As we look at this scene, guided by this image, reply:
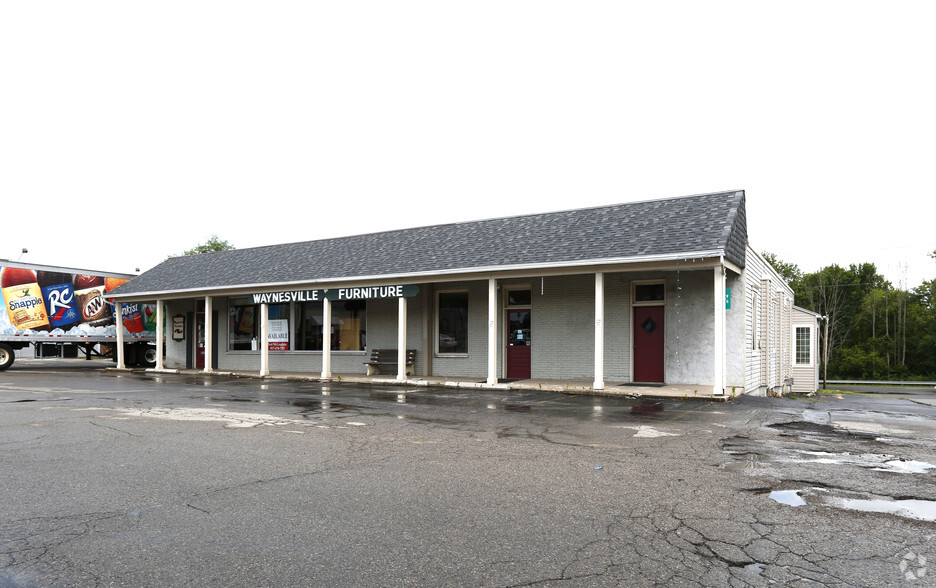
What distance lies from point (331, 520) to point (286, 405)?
8035 millimetres

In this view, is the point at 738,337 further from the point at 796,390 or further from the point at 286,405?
the point at 796,390

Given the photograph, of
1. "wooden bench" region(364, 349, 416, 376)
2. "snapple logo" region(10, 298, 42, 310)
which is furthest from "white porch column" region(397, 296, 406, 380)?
"snapple logo" region(10, 298, 42, 310)

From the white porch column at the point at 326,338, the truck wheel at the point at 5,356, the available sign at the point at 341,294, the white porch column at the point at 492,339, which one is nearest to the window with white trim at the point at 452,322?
the available sign at the point at 341,294

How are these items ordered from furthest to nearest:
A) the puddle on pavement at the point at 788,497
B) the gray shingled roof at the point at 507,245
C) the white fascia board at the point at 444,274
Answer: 1. the gray shingled roof at the point at 507,245
2. the white fascia board at the point at 444,274
3. the puddle on pavement at the point at 788,497

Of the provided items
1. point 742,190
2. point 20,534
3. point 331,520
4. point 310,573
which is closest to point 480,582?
point 310,573

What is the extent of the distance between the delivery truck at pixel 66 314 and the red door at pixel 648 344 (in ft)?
66.8

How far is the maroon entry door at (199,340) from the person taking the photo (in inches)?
999

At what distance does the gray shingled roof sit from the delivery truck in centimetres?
141

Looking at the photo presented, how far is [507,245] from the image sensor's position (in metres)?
16.9

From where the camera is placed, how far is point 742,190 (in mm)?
15422

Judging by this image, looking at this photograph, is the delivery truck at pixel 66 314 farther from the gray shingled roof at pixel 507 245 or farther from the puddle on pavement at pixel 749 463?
the puddle on pavement at pixel 749 463

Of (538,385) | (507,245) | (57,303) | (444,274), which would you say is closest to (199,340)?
(57,303)

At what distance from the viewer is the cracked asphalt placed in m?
3.80

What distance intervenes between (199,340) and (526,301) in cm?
1468
